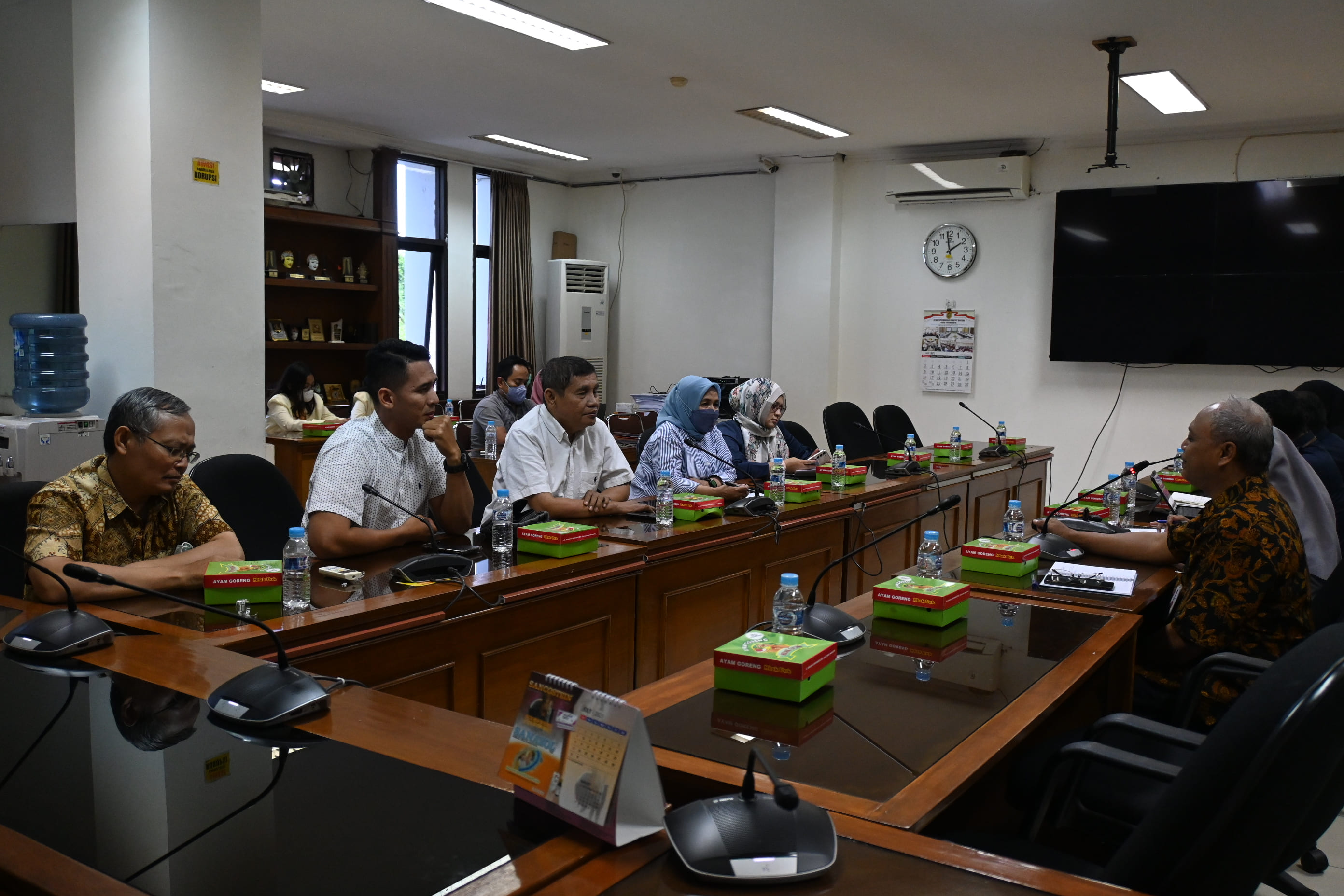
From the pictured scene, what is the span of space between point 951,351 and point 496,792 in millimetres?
7238

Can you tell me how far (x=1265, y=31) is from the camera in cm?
472

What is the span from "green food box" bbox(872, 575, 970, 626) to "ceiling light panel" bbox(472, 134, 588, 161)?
627 cm

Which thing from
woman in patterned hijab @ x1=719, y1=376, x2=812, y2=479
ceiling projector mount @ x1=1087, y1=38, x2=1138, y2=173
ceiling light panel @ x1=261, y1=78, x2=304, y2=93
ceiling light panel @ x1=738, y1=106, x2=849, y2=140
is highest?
ceiling light panel @ x1=738, y1=106, x2=849, y2=140

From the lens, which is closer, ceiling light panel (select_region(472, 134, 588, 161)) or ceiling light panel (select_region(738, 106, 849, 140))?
ceiling light panel (select_region(738, 106, 849, 140))

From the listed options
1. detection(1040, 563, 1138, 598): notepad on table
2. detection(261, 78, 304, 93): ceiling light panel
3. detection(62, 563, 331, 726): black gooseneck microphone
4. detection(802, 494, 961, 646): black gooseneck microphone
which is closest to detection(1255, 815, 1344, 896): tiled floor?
detection(1040, 563, 1138, 598): notepad on table

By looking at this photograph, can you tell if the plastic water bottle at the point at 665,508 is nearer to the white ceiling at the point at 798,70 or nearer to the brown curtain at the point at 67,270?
the white ceiling at the point at 798,70

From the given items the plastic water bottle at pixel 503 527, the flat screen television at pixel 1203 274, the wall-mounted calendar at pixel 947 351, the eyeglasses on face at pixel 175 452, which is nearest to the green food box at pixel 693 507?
the plastic water bottle at pixel 503 527

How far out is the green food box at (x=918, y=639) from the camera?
201 centimetres

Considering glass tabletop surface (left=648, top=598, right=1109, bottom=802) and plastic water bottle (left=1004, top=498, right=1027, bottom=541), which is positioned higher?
plastic water bottle (left=1004, top=498, right=1027, bottom=541)

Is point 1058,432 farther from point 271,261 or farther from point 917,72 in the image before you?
point 271,261

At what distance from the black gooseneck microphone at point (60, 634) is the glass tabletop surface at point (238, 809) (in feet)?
0.95

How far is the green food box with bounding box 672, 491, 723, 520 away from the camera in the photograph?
3.31 metres

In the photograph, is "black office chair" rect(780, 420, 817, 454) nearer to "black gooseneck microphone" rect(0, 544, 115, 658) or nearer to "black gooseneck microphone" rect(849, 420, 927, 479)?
"black gooseneck microphone" rect(849, 420, 927, 479)

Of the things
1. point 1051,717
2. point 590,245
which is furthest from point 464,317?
point 1051,717
